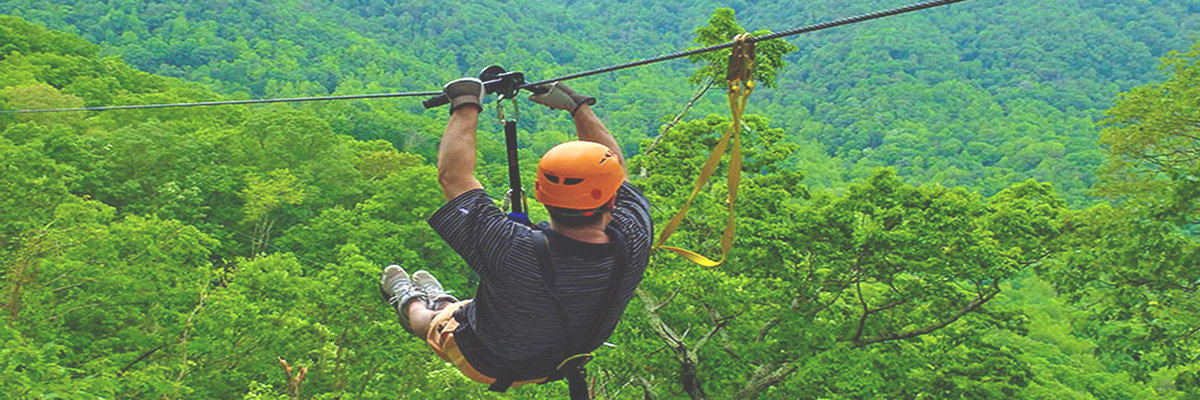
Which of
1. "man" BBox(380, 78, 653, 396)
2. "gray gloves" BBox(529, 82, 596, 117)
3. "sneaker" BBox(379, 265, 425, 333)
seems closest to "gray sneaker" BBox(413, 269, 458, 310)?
"sneaker" BBox(379, 265, 425, 333)

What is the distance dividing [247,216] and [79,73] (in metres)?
20.8

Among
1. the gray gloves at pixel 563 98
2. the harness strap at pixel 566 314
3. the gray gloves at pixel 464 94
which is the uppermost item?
the gray gloves at pixel 464 94

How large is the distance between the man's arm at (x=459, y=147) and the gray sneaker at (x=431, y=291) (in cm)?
110

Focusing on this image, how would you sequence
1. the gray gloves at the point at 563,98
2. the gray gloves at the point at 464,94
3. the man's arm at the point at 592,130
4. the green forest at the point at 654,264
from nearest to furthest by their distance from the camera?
the gray gloves at the point at 464,94, the man's arm at the point at 592,130, the gray gloves at the point at 563,98, the green forest at the point at 654,264

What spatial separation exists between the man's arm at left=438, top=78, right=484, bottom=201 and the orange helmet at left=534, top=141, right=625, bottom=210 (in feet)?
0.81

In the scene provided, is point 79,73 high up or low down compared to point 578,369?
down

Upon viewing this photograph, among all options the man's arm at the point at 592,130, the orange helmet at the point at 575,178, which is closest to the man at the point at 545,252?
the orange helmet at the point at 575,178

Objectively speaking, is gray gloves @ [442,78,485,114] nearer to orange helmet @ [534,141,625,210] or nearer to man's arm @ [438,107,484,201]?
man's arm @ [438,107,484,201]

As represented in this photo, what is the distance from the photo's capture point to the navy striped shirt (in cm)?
259

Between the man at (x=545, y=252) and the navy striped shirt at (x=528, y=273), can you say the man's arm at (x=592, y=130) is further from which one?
the navy striped shirt at (x=528, y=273)

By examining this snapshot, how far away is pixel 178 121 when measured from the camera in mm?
39031

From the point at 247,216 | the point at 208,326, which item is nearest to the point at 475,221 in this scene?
the point at 208,326

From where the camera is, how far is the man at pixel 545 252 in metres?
2.57

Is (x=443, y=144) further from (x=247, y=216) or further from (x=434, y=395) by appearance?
(x=247, y=216)
